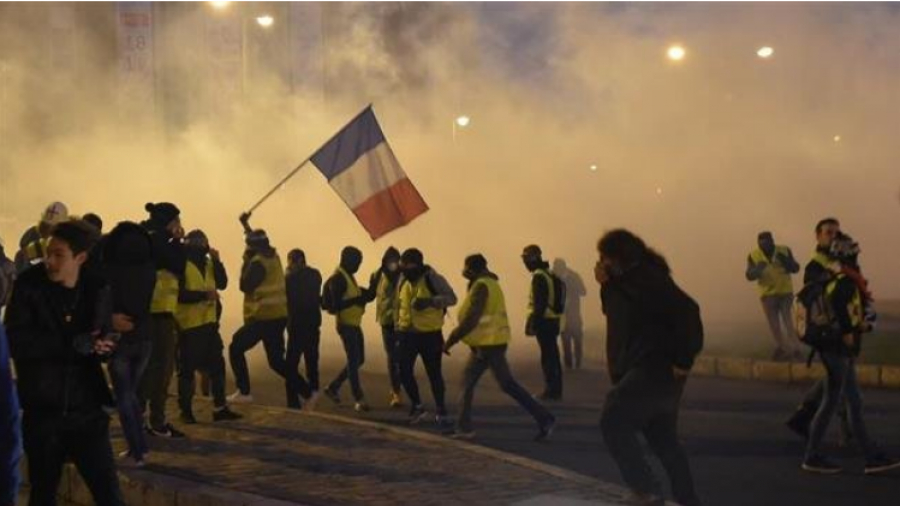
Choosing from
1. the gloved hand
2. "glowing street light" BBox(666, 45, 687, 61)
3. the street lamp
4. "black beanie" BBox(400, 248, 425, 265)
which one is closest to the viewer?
the gloved hand

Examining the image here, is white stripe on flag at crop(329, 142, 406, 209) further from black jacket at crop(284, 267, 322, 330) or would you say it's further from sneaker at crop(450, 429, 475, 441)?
sneaker at crop(450, 429, 475, 441)

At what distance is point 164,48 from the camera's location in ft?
73.9

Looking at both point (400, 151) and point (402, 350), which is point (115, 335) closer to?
point (402, 350)

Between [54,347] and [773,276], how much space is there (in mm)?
8622

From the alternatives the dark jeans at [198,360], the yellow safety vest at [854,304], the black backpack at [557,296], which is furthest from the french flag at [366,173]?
the yellow safety vest at [854,304]

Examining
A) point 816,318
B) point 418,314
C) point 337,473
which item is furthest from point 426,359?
point 816,318

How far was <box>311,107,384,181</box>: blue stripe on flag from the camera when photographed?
878 centimetres

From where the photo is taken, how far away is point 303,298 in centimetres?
859

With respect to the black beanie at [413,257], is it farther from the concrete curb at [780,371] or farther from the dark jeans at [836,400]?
the concrete curb at [780,371]

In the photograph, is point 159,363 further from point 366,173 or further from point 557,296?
point 557,296

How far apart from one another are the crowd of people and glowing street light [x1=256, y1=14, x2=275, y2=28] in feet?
48.9

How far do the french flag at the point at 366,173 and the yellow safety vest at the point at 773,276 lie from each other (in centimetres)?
388

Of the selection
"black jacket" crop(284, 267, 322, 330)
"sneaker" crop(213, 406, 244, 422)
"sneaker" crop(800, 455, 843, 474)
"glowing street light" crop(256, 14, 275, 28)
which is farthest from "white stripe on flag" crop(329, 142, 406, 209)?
"glowing street light" crop(256, 14, 275, 28)

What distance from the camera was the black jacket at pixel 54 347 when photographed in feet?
12.4
